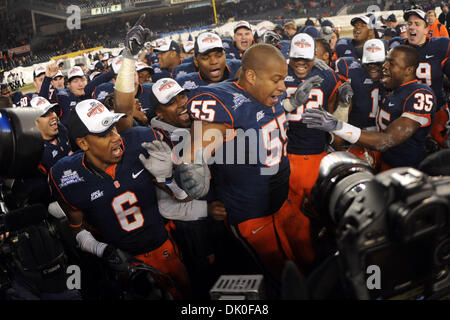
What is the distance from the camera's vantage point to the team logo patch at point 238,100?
219 centimetres

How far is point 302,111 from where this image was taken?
11.9ft

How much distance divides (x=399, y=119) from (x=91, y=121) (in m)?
2.36

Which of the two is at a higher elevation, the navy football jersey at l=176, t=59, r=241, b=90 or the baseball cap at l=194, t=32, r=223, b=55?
the baseball cap at l=194, t=32, r=223, b=55

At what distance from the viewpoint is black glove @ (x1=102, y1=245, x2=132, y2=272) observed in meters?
2.29

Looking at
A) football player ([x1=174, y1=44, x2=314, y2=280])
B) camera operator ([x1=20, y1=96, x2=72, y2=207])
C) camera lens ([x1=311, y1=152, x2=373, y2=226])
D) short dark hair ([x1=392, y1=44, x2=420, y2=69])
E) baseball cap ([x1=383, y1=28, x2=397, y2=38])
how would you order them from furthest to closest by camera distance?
baseball cap ([x1=383, y1=28, x2=397, y2=38]) < camera operator ([x1=20, y1=96, x2=72, y2=207]) < short dark hair ([x1=392, y1=44, x2=420, y2=69]) < football player ([x1=174, y1=44, x2=314, y2=280]) < camera lens ([x1=311, y1=152, x2=373, y2=226])

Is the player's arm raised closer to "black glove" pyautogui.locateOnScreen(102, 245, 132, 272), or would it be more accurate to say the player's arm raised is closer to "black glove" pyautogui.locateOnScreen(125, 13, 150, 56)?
"black glove" pyautogui.locateOnScreen(125, 13, 150, 56)

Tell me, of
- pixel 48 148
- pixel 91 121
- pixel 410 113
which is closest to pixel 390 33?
pixel 410 113

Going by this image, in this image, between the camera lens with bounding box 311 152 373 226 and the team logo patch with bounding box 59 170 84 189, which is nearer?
the camera lens with bounding box 311 152 373 226

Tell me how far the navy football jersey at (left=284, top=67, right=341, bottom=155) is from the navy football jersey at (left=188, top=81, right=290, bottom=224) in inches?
44.3

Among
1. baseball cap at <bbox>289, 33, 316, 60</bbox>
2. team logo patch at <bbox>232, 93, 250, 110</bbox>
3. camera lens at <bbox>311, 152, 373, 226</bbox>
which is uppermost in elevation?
baseball cap at <bbox>289, 33, 316, 60</bbox>

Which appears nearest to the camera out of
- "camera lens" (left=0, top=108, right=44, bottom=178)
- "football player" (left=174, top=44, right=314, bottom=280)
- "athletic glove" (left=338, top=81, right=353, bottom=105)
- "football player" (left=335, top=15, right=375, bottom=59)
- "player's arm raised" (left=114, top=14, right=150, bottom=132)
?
"camera lens" (left=0, top=108, right=44, bottom=178)

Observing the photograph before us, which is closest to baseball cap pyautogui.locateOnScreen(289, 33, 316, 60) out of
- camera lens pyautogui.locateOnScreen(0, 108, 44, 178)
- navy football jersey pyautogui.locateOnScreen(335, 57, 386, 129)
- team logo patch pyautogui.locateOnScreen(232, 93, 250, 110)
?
navy football jersey pyautogui.locateOnScreen(335, 57, 386, 129)

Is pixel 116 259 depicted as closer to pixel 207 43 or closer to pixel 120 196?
pixel 120 196

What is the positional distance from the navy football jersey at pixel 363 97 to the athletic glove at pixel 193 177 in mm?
2809
